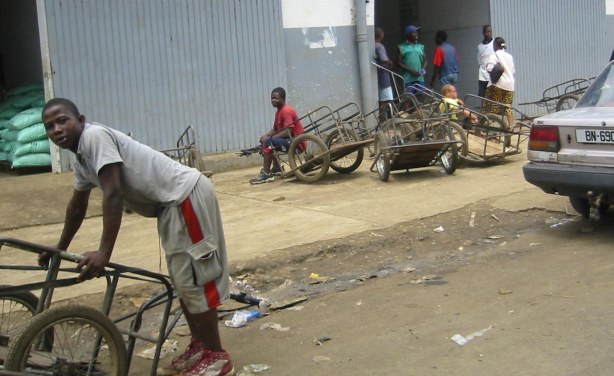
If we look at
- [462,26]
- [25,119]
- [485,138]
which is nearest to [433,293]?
[485,138]

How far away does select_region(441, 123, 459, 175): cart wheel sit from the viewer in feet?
30.3

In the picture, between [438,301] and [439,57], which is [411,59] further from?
[438,301]

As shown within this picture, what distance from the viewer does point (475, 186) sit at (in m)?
8.81

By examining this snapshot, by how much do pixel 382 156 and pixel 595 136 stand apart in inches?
138

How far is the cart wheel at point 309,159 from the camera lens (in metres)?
9.27

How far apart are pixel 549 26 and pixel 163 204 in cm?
1380

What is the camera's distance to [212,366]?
385cm

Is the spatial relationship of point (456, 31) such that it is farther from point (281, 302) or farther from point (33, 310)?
point (33, 310)

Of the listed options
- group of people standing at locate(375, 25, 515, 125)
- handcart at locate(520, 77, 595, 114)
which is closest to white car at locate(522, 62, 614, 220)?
group of people standing at locate(375, 25, 515, 125)

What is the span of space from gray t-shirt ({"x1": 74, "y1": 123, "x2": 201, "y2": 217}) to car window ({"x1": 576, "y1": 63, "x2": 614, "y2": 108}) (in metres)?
4.47

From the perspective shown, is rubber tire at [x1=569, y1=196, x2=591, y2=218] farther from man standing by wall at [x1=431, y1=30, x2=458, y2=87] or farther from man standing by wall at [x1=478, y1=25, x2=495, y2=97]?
man standing by wall at [x1=431, y1=30, x2=458, y2=87]

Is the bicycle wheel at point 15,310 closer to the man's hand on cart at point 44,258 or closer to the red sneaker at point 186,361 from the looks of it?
the man's hand on cart at point 44,258

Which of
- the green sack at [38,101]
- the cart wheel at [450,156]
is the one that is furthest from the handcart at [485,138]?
the green sack at [38,101]

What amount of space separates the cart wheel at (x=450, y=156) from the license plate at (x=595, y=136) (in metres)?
2.91
